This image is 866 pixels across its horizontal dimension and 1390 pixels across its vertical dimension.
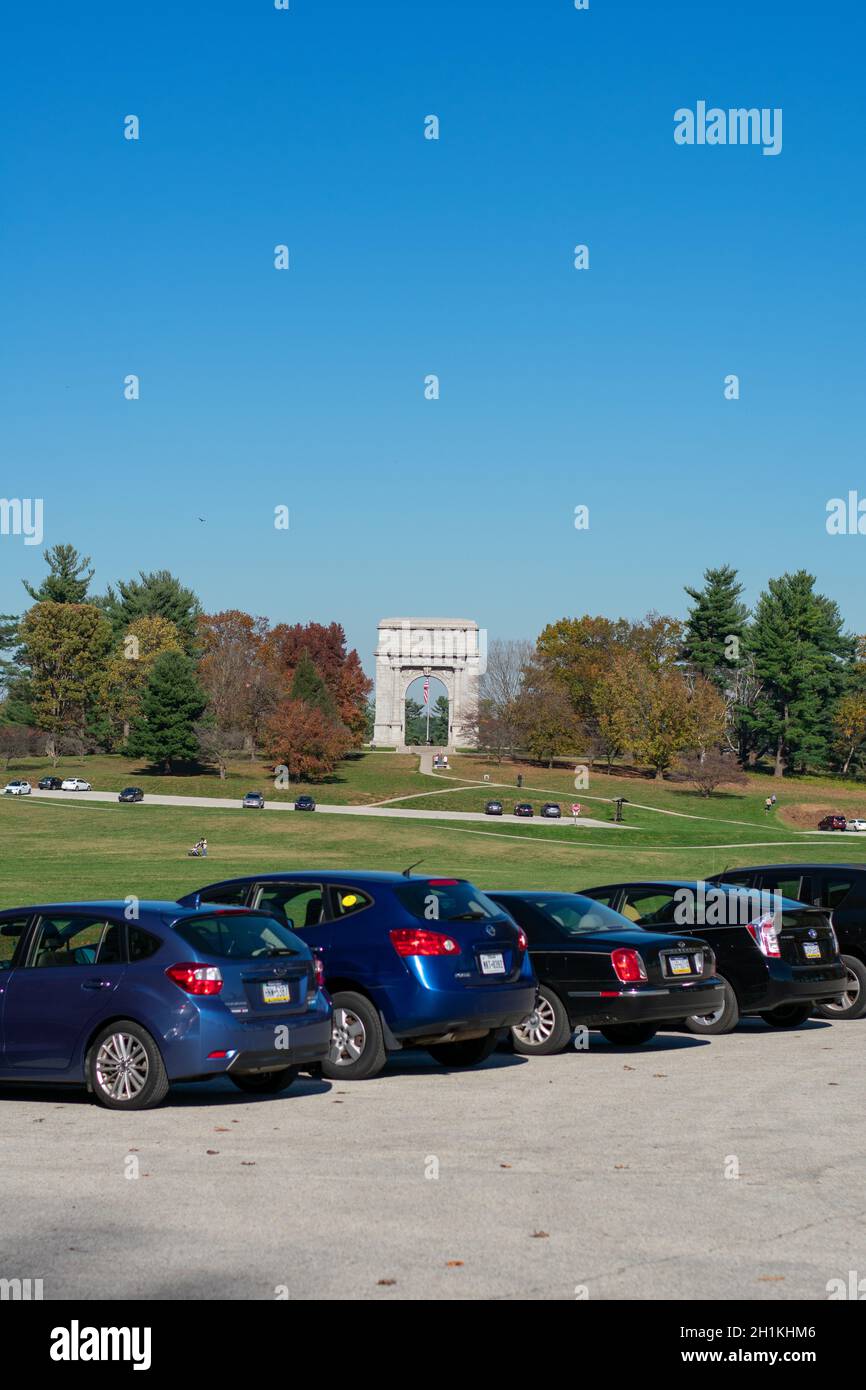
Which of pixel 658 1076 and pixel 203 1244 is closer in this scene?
pixel 203 1244

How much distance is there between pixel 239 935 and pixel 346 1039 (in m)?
1.83

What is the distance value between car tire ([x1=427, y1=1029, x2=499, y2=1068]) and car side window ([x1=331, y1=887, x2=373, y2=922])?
5.55 ft

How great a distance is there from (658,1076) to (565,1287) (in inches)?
286

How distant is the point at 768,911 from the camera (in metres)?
16.7

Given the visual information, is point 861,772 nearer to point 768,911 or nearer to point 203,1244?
point 768,911

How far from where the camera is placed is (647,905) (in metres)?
17.3

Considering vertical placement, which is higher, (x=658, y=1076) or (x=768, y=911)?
(x=768, y=911)

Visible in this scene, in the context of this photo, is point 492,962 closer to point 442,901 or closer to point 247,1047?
point 442,901

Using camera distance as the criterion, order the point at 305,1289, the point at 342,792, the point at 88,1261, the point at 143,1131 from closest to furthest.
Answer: the point at 305,1289
the point at 88,1261
the point at 143,1131
the point at 342,792

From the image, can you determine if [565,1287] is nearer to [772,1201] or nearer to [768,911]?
[772,1201]

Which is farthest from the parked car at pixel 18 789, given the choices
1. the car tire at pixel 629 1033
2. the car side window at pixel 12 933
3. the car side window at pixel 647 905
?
the car side window at pixel 12 933

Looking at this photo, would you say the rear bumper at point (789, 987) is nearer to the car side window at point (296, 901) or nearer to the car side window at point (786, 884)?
the car side window at point (786, 884)
